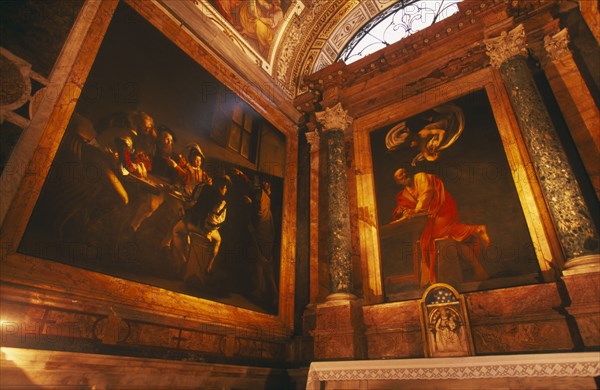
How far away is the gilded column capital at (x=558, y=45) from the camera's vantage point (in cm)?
628

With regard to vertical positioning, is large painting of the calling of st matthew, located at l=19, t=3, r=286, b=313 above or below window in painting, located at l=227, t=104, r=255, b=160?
below

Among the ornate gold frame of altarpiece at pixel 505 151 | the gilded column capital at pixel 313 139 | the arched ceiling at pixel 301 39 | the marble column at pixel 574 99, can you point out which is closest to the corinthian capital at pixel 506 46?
the ornate gold frame of altarpiece at pixel 505 151

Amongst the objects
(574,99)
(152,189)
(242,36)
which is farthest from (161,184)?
(574,99)

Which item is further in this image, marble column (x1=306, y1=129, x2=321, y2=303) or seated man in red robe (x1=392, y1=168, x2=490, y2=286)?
marble column (x1=306, y1=129, x2=321, y2=303)

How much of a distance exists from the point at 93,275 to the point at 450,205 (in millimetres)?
5468

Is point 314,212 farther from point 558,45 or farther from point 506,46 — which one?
point 558,45

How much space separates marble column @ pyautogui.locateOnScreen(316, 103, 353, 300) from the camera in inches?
260

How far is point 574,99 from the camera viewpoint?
19.6 feet

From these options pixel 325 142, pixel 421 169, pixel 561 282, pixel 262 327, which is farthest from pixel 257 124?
pixel 561 282

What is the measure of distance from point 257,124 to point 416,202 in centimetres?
361

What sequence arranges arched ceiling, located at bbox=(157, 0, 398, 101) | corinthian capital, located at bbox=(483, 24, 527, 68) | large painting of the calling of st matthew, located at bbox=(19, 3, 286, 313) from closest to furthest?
1. large painting of the calling of st matthew, located at bbox=(19, 3, 286, 313)
2. corinthian capital, located at bbox=(483, 24, 527, 68)
3. arched ceiling, located at bbox=(157, 0, 398, 101)

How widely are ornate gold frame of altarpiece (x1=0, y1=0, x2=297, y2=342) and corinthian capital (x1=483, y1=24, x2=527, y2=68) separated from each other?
5.01m

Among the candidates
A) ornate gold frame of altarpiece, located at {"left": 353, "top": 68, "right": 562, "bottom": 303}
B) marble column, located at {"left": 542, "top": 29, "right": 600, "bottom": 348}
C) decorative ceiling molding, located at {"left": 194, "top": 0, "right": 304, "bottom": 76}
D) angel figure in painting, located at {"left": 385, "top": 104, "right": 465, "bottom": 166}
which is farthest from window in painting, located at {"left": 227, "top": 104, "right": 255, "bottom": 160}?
marble column, located at {"left": 542, "top": 29, "right": 600, "bottom": 348}

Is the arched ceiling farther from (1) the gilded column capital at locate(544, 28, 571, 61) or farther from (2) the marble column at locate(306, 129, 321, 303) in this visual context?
(1) the gilded column capital at locate(544, 28, 571, 61)
